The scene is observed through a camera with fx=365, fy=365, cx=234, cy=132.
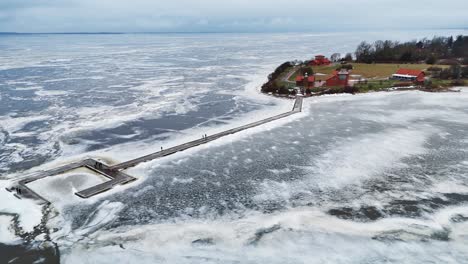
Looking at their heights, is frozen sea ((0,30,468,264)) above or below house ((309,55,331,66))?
below

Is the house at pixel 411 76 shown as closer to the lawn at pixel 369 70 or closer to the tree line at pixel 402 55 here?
the lawn at pixel 369 70

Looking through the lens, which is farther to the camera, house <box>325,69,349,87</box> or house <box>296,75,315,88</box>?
house <box>296,75,315,88</box>

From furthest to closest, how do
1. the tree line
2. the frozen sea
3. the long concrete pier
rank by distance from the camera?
the tree line < the long concrete pier < the frozen sea

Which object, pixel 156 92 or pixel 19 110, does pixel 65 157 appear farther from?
pixel 156 92

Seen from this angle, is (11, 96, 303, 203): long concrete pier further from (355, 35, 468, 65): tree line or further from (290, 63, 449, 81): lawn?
(355, 35, 468, 65): tree line

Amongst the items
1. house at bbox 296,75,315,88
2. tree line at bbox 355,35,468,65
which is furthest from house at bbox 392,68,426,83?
tree line at bbox 355,35,468,65

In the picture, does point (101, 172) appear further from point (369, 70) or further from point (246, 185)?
point (369, 70)

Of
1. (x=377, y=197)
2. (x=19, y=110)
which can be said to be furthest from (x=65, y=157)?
(x=377, y=197)

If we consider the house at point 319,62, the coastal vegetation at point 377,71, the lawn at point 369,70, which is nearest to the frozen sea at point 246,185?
the coastal vegetation at point 377,71

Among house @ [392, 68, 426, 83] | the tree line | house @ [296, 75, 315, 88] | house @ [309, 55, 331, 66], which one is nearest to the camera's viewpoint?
house @ [296, 75, 315, 88]

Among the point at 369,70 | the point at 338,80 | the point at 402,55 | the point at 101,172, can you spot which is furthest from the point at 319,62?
the point at 101,172
